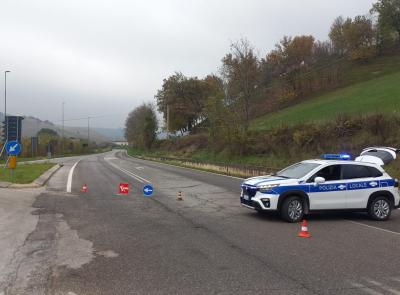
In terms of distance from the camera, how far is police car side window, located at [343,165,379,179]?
524 inches

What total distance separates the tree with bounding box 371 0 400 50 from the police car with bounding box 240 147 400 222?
8127cm

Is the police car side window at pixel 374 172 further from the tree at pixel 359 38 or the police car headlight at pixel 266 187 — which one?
the tree at pixel 359 38

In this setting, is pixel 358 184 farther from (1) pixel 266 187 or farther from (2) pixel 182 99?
(2) pixel 182 99

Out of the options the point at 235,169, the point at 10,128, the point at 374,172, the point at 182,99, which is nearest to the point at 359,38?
A: the point at 182,99

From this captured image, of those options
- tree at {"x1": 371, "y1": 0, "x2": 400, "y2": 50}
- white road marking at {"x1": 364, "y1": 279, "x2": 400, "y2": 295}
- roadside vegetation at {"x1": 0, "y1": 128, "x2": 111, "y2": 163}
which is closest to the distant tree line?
tree at {"x1": 371, "y1": 0, "x2": 400, "y2": 50}

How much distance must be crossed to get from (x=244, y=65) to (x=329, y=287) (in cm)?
4310

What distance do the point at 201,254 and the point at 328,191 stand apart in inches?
214

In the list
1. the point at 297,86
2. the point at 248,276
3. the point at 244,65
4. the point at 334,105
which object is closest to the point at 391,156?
the point at 248,276

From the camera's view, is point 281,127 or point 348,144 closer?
point 348,144

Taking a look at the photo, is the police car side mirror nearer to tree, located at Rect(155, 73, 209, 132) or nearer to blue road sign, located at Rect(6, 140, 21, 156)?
blue road sign, located at Rect(6, 140, 21, 156)

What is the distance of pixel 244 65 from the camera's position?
48.6 m

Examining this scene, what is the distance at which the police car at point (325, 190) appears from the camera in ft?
41.0

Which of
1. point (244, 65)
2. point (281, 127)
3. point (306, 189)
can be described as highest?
point (244, 65)

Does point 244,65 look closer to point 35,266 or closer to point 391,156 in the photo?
point 391,156
